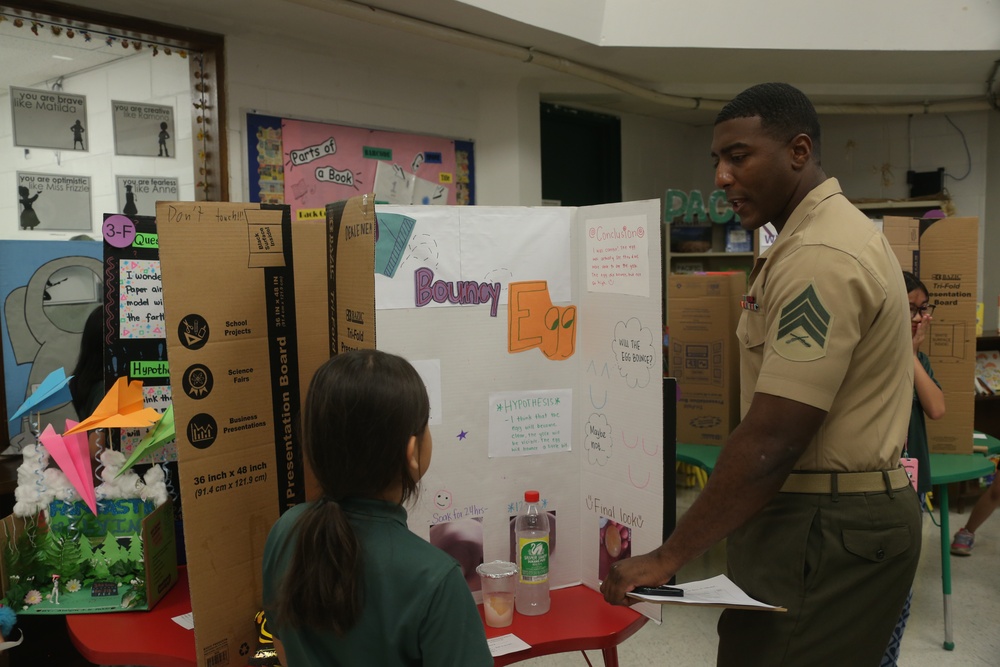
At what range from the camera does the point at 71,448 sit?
1481 millimetres

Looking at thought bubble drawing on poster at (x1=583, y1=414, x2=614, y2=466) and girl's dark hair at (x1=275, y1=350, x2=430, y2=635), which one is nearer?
girl's dark hair at (x1=275, y1=350, x2=430, y2=635)

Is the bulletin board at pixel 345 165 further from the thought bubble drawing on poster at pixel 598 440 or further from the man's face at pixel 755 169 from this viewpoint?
the man's face at pixel 755 169

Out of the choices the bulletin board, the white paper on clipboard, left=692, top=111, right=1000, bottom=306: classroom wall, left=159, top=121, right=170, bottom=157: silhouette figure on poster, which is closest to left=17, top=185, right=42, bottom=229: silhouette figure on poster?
left=159, top=121, right=170, bottom=157: silhouette figure on poster

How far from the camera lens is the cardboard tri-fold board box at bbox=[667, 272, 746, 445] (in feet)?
10.2

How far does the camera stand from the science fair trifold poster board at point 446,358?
1.36 metres

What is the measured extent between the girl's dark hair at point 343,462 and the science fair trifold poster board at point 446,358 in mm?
323

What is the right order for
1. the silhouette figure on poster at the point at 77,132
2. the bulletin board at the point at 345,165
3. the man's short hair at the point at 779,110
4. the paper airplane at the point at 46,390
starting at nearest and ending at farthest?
1. the man's short hair at the point at 779,110
2. the paper airplane at the point at 46,390
3. the silhouette figure on poster at the point at 77,132
4. the bulletin board at the point at 345,165

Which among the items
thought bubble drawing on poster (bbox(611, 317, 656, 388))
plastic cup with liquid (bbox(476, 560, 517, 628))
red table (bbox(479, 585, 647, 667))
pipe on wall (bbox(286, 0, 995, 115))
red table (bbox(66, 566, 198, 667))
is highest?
pipe on wall (bbox(286, 0, 995, 115))

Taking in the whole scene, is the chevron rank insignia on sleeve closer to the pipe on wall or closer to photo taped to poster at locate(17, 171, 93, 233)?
the pipe on wall

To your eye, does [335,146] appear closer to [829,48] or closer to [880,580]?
[829,48]

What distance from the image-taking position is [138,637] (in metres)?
1.40

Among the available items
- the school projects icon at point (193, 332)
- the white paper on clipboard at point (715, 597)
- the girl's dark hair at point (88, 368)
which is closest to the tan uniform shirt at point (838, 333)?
the white paper on clipboard at point (715, 597)

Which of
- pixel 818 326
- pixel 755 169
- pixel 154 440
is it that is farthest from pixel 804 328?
pixel 154 440

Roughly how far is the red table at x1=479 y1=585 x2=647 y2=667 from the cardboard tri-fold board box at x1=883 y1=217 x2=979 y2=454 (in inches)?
83.8
